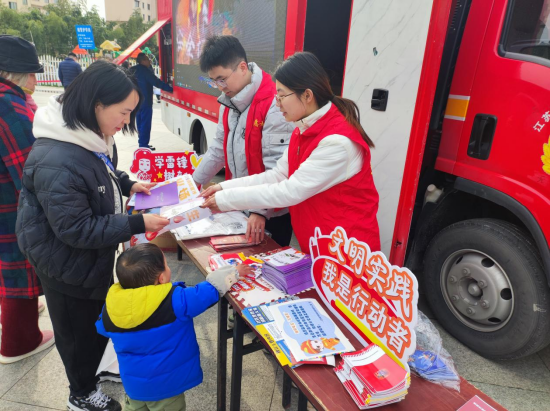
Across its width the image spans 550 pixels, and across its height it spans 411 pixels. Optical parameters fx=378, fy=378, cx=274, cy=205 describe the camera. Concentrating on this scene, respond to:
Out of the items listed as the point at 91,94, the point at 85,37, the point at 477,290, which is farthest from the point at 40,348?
the point at 85,37

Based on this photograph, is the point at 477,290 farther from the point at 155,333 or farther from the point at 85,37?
the point at 85,37

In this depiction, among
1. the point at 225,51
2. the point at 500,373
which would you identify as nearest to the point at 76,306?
the point at 225,51

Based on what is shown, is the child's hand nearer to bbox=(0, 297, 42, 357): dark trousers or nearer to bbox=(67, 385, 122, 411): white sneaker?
bbox=(67, 385, 122, 411): white sneaker

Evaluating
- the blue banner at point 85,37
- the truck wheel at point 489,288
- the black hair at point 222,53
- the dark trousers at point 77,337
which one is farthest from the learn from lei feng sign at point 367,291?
the blue banner at point 85,37

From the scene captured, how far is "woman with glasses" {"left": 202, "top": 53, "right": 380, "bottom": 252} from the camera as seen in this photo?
1.53 meters

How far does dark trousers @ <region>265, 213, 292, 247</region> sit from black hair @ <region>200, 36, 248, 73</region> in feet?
3.10

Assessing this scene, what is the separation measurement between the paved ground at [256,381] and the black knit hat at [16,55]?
1.63 m

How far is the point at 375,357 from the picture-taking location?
3.66ft

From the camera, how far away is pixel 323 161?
1.52m

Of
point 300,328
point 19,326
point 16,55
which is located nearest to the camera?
point 300,328

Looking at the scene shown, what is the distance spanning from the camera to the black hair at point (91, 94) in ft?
4.53

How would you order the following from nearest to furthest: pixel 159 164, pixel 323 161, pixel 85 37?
pixel 323 161 < pixel 159 164 < pixel 85 37

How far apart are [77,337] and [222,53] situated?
5.18 ft

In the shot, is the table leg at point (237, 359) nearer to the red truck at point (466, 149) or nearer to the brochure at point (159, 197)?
the brochure at point (159, 197)
